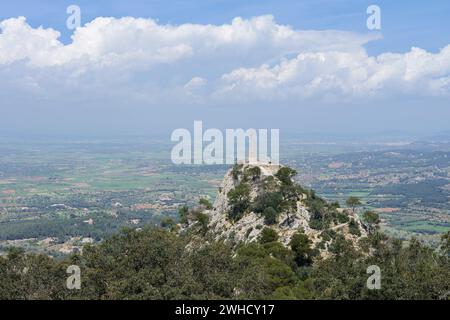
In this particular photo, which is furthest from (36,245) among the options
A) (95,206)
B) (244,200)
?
(244,200)

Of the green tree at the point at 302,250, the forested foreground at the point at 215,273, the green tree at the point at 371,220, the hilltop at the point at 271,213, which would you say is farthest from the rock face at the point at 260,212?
the forested foreground at the point at 215,273

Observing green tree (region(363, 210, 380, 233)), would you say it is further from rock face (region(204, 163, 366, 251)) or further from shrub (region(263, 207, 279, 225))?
shrub (region(263, 207, 279, 225))

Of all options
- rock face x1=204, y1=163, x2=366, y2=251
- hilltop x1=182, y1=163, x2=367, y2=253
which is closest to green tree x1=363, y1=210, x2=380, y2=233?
hilltop x1=182, y1=163, x2=367, y2=253

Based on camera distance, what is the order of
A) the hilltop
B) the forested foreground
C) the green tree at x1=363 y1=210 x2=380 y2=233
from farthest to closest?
the green tree at x1=363 y1=210 x2=380 y2=233 < the hilltop < the forested foreground

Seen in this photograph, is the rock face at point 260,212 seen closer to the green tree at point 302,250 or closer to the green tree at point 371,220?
the green tree at point 302,250
